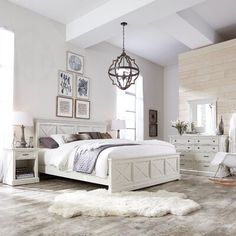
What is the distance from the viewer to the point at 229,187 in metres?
4.28

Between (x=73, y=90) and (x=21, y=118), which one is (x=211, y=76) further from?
(x=21, y=118)

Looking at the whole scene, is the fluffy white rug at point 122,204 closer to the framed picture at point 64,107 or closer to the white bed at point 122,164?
the white bed at point 122,164

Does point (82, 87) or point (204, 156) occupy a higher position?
point (82, 87)

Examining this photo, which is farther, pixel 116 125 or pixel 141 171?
pixel 116 125

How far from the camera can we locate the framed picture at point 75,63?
6.02 m

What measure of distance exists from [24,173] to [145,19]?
11.5 ft

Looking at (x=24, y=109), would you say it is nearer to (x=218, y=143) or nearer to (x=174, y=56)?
(x=218, y=143)

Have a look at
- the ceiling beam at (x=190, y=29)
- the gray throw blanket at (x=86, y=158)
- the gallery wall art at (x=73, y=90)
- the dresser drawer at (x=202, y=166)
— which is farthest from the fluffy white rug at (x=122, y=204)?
the ceiling beam at (x=190, y=29)

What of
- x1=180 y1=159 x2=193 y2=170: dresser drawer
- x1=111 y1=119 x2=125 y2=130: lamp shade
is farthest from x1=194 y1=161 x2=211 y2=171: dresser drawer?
x1=111 y1=119 x2=125 y2=130: lamp shade

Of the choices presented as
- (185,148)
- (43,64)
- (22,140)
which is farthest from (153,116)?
(22,140)

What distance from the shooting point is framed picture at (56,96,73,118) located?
579cm

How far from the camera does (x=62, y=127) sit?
226 inches

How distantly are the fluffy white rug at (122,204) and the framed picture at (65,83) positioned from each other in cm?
286

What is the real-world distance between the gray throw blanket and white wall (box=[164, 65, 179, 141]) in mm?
4862
